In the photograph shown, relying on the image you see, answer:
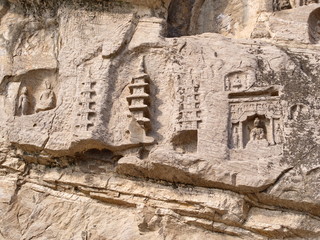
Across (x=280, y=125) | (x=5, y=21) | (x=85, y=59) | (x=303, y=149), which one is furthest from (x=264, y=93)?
(x=5, y=21)

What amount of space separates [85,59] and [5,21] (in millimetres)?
1545

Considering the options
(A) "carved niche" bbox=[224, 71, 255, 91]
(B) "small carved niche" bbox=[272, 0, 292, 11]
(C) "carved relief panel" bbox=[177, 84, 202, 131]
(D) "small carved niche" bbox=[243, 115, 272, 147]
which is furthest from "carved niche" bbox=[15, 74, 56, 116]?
(B) "small carved niche" bbox=[272, 0, 292, 11]

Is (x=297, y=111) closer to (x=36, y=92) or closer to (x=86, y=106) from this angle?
(x=86, y=106)

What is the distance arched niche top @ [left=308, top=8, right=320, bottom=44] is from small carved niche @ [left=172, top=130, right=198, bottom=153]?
2260 mm

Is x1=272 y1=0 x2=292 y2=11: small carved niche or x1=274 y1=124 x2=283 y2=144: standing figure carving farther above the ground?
x1=272 y1=0 x2=292 y2=11: small carved niche

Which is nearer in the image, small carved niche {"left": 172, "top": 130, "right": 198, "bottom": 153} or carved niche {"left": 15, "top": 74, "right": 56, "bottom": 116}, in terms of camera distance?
small carved niche {"left": 172, "top": 130, "right": 198, "bottom": 153}

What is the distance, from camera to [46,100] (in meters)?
7.77

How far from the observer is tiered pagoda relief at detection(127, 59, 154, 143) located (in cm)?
708

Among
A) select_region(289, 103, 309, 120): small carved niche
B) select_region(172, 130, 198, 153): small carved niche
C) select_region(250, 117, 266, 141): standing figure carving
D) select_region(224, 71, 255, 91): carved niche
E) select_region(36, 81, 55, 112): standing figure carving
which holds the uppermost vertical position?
select_region(224, 71, 255, 91): carved niche

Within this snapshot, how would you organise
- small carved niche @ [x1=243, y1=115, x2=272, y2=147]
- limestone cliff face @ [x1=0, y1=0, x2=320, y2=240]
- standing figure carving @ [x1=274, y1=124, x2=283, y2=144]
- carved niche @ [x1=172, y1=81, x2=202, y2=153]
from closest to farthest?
1. limestone cliff face @ [x1=0, y1=0, x2=320, y2=240]
2. standing figure carving @ [x1=274, y1=124, x2=283, y2=144]
3. small carved niche @ [x1=243, y1=115, x2=272, y2=147]
4. carved niche @ [x1=172, y1=81, x2=202, y2=153]

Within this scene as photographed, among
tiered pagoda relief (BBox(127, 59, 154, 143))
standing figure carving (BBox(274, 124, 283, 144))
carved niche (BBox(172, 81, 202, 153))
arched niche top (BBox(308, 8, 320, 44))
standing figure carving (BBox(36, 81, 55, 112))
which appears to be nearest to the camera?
standing figure carving (BBox(274, 124, 283, 144))

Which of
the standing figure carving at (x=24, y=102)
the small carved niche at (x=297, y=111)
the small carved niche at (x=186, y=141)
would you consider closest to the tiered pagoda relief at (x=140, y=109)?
the small carved niche at (x=186, y=141)

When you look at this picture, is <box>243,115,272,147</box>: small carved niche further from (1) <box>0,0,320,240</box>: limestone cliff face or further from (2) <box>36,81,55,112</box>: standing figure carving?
(2) <box>36,81,55,112</box>: standing figure carving

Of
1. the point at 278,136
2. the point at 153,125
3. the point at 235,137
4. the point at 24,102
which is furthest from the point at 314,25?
the point at 24,102
